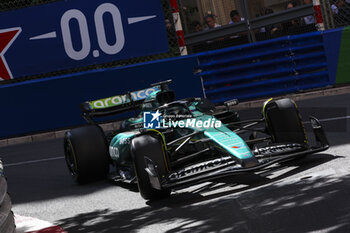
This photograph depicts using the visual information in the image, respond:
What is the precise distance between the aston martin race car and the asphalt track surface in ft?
0.66

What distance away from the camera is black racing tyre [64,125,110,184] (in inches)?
331

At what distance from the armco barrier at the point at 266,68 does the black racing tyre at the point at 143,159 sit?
22.3 feet

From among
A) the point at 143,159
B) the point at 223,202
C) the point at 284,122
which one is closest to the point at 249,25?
the point at 284,122

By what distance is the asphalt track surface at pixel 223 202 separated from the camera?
5.35 meters

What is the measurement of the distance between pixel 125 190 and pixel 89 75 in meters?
6.43

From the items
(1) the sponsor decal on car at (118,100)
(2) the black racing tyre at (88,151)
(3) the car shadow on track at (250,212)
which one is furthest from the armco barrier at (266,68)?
(3) the car shadow on track at (250,212)

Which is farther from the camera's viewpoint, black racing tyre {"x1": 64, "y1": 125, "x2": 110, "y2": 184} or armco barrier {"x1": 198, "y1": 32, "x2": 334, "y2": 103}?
armco barrier {"x1": 198, "y1": 32, "x2": 334, "y2": 103}

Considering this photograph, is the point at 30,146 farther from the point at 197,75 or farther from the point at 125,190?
the point at 125,190

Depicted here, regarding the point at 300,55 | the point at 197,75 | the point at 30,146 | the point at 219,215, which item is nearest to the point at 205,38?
the point at 197,75

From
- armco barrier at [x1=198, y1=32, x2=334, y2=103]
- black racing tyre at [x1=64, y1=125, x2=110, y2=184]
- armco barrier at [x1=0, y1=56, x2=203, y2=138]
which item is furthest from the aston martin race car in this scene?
armco barrier at [x1=198, y1=32, x2=334, y2=103]

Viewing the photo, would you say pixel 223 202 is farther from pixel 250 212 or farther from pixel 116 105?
pixel 116 105

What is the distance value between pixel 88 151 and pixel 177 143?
1.52 metres

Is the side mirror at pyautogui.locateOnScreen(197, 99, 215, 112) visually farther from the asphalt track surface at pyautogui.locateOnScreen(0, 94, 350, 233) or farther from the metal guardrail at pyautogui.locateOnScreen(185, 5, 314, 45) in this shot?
the metal guardrail at pyautogui.locateOnScreen(185, 5, 314, 45)

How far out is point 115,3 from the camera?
1459 centimetres
